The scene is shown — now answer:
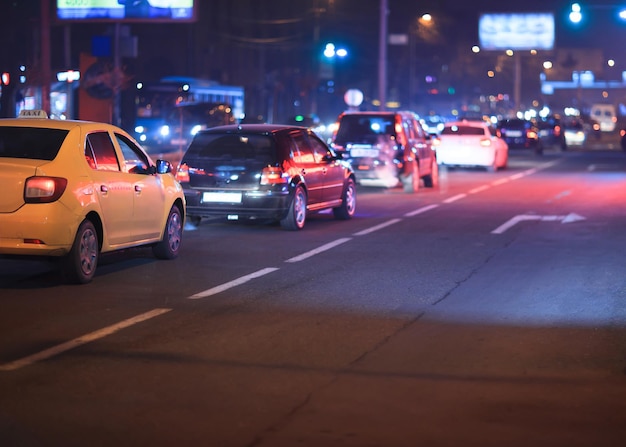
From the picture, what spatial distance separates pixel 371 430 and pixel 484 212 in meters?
15.1

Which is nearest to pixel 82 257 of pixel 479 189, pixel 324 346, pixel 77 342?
pixel 77 342

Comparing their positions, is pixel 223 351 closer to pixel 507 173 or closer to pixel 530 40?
pixel 507 173

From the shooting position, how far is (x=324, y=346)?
346 inches

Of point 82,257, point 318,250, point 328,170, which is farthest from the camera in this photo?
point 328,170

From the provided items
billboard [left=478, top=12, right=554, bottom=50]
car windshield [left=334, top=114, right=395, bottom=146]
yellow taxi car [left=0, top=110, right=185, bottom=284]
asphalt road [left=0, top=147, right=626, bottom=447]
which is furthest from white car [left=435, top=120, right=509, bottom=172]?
billboard [left=478, top=12, right=554, bottom=50]

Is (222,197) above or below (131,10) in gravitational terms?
below

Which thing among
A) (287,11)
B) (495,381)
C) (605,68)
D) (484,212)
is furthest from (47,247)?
(605,68)

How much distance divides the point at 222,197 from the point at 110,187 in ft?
16.8

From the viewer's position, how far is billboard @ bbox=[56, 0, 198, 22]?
3741 cm

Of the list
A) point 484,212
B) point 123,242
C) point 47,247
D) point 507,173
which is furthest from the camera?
point 507,173

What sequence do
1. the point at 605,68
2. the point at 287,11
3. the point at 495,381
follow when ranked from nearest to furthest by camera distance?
1. the point at 495,381
2. the point at 287,11
3. the point at 605,68

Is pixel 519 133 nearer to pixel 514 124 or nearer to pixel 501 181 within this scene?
pixel 514 124

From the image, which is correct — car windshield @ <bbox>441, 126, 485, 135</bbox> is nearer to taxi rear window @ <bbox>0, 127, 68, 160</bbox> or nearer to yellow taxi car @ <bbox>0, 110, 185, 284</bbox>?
yellow taxi car @ <bbox>0, 110, 185, 284</bbox>

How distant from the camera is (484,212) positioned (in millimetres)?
21234
